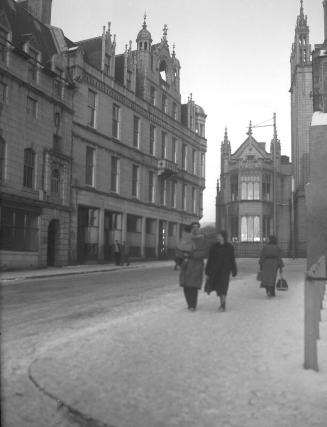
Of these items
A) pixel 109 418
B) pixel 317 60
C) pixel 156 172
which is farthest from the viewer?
pixel 156 172

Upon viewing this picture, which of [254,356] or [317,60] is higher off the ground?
[317,60]

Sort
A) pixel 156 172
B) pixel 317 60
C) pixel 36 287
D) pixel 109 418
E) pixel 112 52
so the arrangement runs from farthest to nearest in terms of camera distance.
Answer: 1. pixel 156 172
2. pixel 112 52
3. pixel 36 287
4. pixel 317 60
5. pixel 109 418

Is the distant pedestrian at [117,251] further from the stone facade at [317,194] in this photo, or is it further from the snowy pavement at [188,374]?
the stone facade at [317,194]

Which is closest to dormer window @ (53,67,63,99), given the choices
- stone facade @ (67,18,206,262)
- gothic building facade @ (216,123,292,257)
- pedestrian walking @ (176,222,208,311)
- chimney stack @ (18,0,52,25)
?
stone facade @ (67,18,206,262)

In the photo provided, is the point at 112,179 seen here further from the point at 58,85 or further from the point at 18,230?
the point at 18,230

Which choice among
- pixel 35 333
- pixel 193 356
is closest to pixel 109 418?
pixel 193 356

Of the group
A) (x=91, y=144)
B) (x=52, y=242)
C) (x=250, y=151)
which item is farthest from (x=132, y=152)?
(x=250, y=151)

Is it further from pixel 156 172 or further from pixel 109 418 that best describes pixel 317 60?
pixel 156 172

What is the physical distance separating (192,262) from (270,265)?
10.4ft

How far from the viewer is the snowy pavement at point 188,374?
3873 millimetres

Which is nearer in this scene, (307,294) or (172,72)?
(307,294)

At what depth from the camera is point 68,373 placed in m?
4.90

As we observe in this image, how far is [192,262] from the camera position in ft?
32.0

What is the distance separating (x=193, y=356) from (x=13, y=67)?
20.3 m
